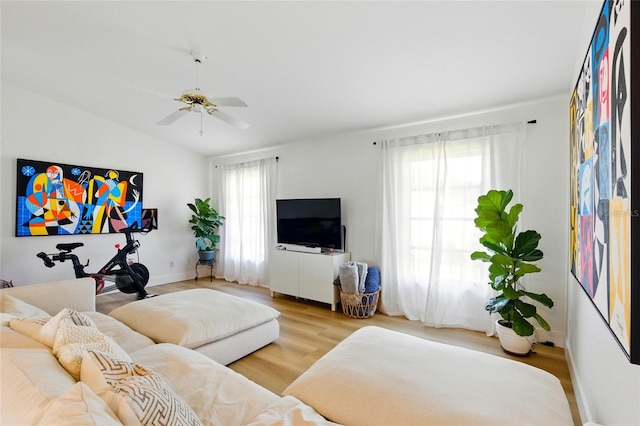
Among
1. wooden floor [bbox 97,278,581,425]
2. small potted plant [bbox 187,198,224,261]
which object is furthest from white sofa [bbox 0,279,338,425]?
small potted plant [bbox 187,198,224,261]

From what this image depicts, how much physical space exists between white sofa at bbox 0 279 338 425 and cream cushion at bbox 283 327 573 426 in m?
A: 0.17

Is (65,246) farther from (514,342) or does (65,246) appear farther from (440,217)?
(514,342)

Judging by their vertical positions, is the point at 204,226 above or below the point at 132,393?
above

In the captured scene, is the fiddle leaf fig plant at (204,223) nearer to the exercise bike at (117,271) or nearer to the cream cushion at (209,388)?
the exercise bike at (117,271)

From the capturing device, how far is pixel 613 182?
1.02 metres

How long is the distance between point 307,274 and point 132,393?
3.41 meters

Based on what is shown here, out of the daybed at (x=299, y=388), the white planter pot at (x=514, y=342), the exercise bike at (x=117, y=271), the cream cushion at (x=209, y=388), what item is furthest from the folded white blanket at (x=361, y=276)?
the exercise bike at (x=117, y=271)

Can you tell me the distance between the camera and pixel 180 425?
3.21 feet

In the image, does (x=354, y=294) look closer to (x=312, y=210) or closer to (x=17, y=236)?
(x=312, y=210)

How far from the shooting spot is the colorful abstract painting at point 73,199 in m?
4.11

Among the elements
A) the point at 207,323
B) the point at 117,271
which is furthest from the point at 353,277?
the point at 117,271

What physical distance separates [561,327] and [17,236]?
6.71 metres

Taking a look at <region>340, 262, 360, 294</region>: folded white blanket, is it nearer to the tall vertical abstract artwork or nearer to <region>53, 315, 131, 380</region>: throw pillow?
the tall vertical abstract artwork

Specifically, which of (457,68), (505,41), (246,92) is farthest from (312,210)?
(505,41)
